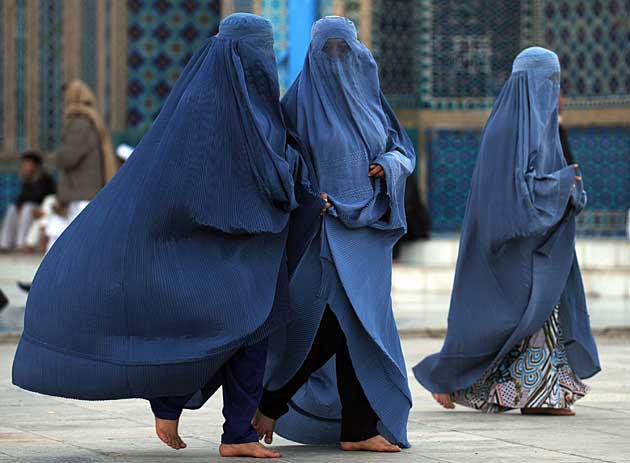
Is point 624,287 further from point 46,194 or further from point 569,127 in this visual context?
point 46,194

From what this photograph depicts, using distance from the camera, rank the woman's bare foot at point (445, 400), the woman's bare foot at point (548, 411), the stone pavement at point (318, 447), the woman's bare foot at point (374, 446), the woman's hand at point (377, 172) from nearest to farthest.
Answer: the stone pavement at point (318, 447), the woman's bare foot at point (374, 446), the woman's hand at point (377, 172), the woman's bare foot at point (548, 411), the woman's bare foot at point (445, 400)

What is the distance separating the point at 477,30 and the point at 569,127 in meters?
1.16

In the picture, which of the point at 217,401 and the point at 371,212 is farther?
the point at 217,401

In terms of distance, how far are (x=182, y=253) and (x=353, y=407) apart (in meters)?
0.73

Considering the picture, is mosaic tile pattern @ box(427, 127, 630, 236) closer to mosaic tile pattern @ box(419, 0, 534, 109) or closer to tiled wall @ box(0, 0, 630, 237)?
tiled wall @ box(0, 0, 630, 237)

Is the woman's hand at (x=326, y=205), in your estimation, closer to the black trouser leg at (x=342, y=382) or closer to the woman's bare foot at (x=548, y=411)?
the black trouser leg at (x=342, y=382)

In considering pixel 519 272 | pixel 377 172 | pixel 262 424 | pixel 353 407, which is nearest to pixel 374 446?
pixel 353 407

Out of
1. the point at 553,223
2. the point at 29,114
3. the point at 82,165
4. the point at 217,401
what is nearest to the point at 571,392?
the point at 553,223

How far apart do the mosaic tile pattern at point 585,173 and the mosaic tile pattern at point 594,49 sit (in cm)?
37

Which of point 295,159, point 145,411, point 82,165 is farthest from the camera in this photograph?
point 82,165

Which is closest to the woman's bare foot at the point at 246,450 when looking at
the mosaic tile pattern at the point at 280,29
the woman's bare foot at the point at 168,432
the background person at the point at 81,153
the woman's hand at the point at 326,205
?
the woman's bare foot at the point at 168,432

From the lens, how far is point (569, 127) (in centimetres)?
1366

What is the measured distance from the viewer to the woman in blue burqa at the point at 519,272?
598 cm

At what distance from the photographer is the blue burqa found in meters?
Answer: 4.41
